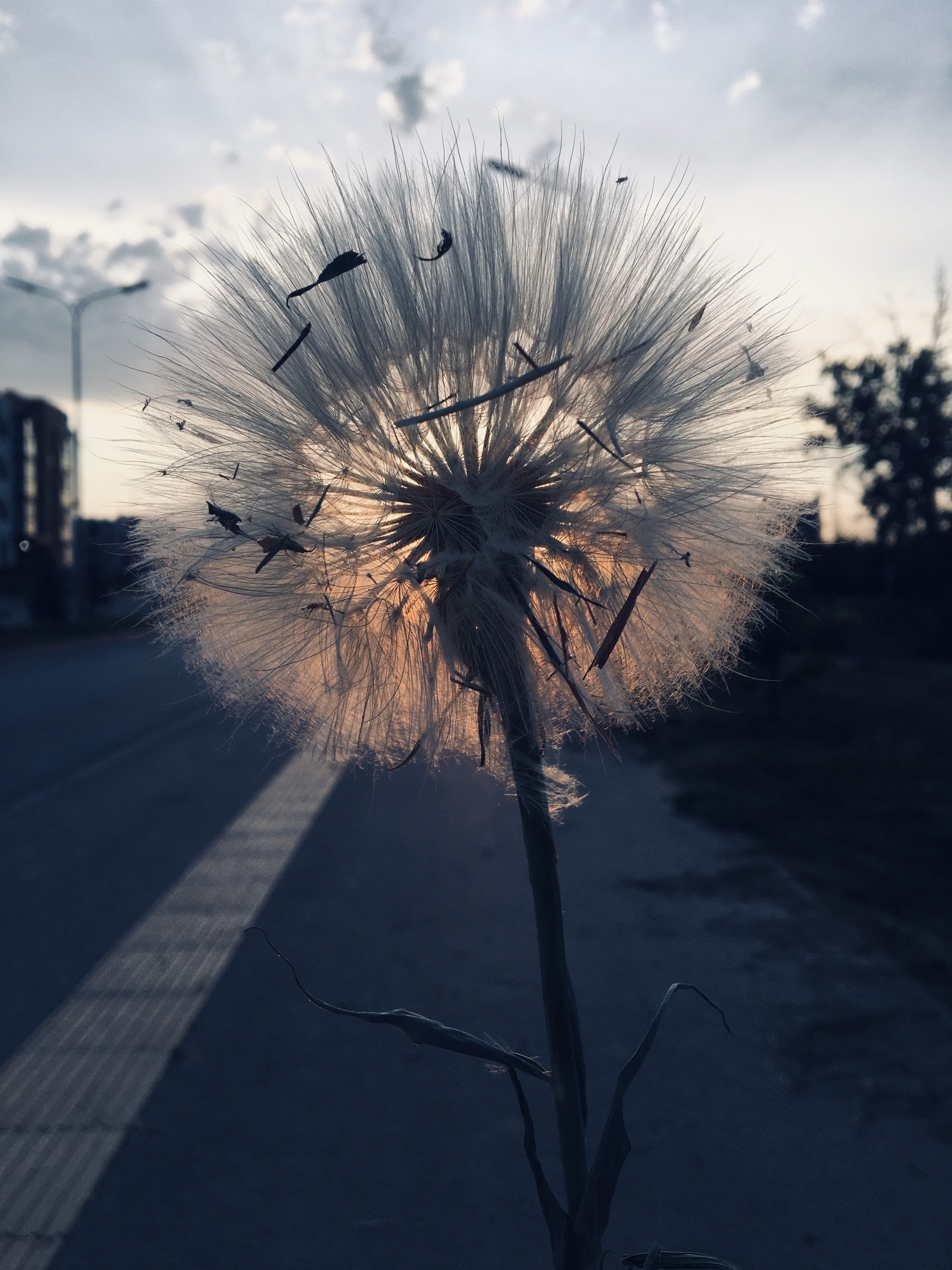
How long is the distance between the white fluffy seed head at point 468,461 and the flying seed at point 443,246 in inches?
0.5

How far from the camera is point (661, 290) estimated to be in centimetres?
106

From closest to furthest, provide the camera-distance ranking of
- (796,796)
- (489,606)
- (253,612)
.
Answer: (489,606), (253,612), (796,796)

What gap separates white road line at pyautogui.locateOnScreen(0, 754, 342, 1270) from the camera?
144 inches

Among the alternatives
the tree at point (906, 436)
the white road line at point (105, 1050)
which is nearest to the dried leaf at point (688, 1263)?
the white road line at point (105, 1050)

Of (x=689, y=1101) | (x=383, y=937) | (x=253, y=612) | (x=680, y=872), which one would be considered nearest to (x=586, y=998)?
(x=689, y=1101)

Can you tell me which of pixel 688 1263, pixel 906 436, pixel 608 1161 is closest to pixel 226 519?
pixel 608 1161

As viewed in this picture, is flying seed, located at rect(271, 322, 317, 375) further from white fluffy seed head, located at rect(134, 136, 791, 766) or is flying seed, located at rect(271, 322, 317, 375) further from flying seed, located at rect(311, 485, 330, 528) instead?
flying seed, located at rect(311, 485, 330, 528)

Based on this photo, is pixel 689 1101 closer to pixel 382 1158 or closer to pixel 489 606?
pixel 382 1158

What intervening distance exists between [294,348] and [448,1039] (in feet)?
2.50

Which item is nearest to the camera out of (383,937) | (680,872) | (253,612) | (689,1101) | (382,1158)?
(253,612)

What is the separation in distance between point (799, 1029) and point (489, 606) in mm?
4996

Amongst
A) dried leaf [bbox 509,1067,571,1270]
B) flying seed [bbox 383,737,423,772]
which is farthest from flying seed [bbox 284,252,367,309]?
dried leaf [bbox 509,1067,571,1270]

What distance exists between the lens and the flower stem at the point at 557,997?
932 mm

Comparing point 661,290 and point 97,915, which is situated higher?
point 661,290
